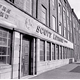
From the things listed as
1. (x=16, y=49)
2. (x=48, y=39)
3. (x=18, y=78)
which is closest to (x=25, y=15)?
(x=16, y=49)

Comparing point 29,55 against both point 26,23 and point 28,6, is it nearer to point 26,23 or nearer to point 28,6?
point 26,23

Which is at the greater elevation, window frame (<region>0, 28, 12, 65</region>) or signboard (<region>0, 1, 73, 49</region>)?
signboard (<region>0, 1, 73, 49</region>)

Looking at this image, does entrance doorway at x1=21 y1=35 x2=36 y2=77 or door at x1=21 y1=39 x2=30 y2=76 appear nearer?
door at x1=21 y1=39 x2=30 y2=76

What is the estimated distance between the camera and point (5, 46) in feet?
30.4

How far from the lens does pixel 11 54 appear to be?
9680 millimetres

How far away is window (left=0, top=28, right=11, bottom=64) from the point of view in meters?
8.95

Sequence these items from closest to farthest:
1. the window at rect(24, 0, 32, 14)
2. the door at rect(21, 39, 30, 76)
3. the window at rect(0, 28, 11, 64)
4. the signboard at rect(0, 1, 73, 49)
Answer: the window at rect(0, 28, 11, 64), the signboard at rect(0, 1, 73, 49), the door at rect(21, 39, 30, 76), the window at rect(24, 0, 32, 14)

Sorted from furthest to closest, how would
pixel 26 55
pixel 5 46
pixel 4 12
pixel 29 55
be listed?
pixel 29 55 → pixel 26 55 → pixel 5 46 → pixel 4 12

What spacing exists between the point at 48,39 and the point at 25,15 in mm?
6700

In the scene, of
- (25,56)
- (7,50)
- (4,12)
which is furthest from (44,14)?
(7,50)

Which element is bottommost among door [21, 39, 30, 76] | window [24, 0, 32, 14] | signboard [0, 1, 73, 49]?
door [21, 39, 30, 76]

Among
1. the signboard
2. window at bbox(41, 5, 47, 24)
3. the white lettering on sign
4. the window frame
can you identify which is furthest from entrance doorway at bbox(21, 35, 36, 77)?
window at bbox(41, 5, 47, 24)

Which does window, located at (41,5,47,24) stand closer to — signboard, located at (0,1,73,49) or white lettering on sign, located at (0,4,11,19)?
signboard, located at (0,1,73,49)

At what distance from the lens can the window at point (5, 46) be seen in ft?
29.3
